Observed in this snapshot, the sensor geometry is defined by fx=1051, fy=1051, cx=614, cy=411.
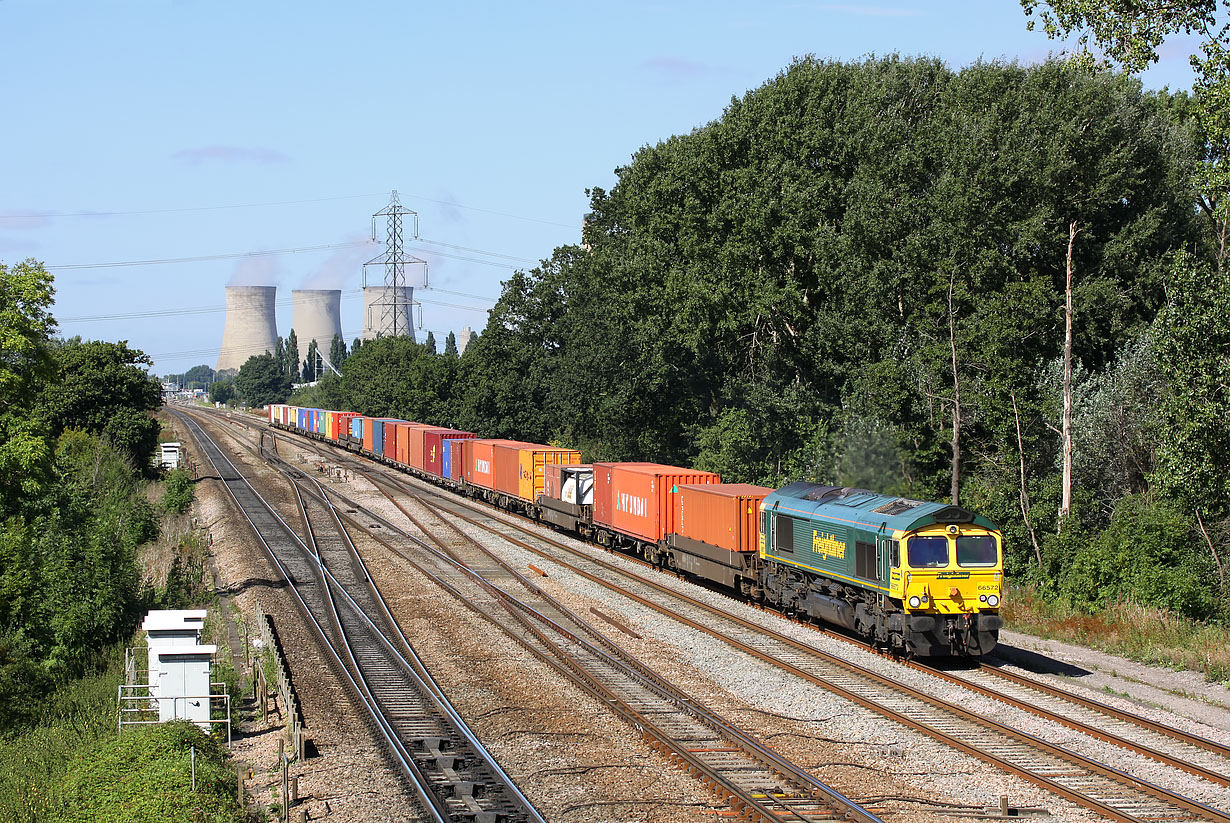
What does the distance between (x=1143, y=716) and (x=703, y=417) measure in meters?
A: 46.3

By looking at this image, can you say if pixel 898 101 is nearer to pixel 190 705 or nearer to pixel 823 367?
pixel 823 367

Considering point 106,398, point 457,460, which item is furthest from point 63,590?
point 106,398

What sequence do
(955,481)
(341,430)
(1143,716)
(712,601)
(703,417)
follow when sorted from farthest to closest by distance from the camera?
(341,430) < (703,417) < (955,481) < (712,601) < (1143,716)

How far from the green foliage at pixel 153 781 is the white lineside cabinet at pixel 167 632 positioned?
1.53m

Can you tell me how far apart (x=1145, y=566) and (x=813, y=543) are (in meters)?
11.2

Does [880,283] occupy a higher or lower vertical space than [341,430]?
higher

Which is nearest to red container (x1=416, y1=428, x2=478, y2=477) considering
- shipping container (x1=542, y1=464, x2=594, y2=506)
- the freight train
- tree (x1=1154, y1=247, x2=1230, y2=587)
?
the freight train

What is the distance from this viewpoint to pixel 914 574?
23234 mm

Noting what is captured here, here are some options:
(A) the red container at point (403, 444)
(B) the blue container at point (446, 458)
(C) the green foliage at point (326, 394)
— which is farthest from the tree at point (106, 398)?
(C) the green foliage at point (326, 394)

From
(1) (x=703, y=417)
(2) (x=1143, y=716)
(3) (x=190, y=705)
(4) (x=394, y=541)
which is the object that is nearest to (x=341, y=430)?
(1) (x=703, y=417)

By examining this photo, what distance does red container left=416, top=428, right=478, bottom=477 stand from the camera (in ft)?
226

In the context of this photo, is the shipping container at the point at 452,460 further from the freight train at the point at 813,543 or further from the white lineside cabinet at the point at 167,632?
the white lineside cabinet at the point at 167,632

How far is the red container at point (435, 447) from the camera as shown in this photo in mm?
68750

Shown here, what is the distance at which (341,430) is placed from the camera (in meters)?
103
